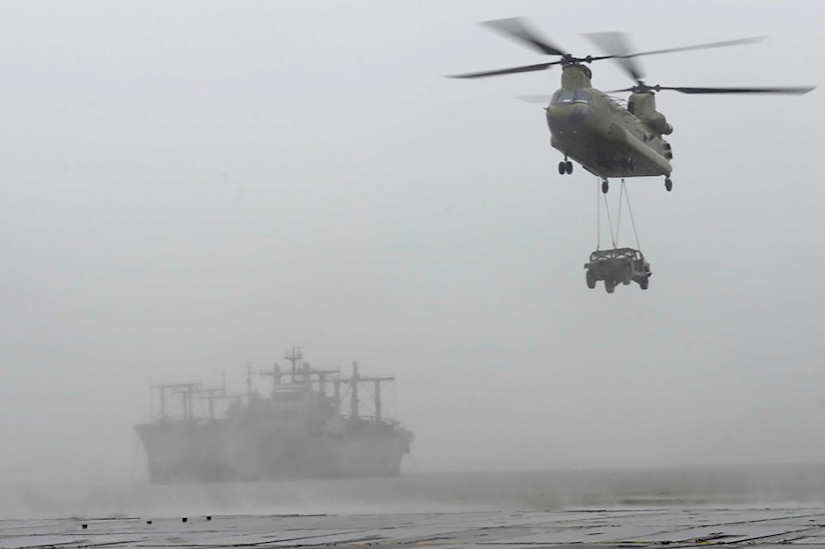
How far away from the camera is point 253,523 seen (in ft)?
114

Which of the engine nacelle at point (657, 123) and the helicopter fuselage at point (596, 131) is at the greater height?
the engine nacelle at point (657, 123)

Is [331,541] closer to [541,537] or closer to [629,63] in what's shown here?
[541,537]

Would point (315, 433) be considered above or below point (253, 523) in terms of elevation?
above

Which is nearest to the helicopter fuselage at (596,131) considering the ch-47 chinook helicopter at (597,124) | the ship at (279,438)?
the ch-47 chinook helicopter at (597,124)

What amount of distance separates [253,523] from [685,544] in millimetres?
16854

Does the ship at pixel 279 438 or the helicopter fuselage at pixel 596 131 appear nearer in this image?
the helicopter fuselage at pixel 596 131

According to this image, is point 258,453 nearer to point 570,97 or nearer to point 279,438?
point 279,438

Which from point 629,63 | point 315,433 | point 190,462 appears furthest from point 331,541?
point 190,462

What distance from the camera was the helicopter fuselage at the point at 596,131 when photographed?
38750 millimetres

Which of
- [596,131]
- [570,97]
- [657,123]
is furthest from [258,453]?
[596,131]

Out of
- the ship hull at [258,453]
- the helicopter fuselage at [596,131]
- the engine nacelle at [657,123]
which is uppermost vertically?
the engine nacelle at [657,123]

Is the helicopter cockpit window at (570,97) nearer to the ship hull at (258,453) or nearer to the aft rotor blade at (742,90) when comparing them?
the aft rotor blade at (742,90)

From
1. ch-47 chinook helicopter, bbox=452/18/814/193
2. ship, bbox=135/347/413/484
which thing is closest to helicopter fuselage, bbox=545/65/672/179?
ch-47 chinook helicopter, bbox=452/18/814/193

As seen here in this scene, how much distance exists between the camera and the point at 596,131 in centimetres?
3891
